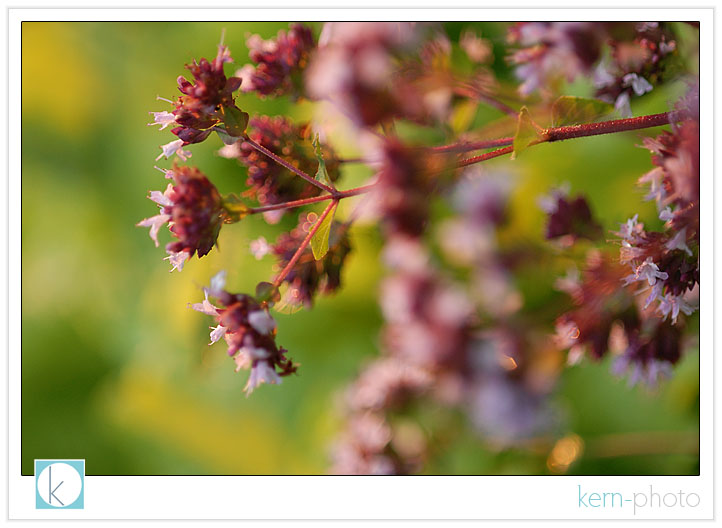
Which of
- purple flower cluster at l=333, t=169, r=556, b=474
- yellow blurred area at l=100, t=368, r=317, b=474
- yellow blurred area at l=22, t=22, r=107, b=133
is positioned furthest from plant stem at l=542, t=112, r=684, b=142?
yellow blurred area at l=22, t=22, r=107, b=133

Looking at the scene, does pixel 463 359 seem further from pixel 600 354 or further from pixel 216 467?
pixel 216 467

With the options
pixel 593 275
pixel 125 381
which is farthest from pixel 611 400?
pixel 125 381

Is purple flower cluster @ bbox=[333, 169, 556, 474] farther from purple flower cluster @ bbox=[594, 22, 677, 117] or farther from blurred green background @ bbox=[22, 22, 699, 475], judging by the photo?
blurred green background @ bbox=[22, 22, 699, 475]

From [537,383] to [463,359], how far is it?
0.05m

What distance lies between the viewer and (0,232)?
69 cm

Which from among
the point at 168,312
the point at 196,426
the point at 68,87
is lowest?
the point at 196,426

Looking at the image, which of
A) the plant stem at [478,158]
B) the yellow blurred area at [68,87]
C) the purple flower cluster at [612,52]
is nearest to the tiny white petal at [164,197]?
the plant stem at [478,158]

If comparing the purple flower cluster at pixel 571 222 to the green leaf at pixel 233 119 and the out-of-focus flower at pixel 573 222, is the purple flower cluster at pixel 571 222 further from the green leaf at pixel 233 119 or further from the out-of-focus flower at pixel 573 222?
the green leaf at pixel 233 119

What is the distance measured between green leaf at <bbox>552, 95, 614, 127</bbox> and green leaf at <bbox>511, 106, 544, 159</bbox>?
4 centimetres

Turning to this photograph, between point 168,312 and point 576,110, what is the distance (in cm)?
95

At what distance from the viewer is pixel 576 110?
1.81 feet
